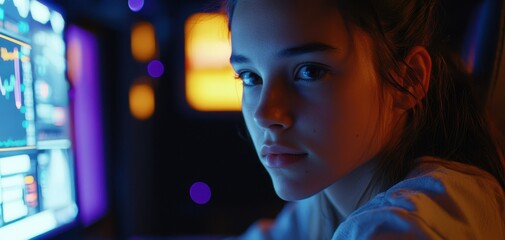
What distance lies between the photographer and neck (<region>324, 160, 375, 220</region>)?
776 millimetres

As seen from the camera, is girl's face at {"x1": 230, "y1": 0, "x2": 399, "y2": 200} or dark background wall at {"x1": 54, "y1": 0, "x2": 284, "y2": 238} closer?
girl's face at {"x1": 230, "y1": 0, "x2": 399, "y2": 200}

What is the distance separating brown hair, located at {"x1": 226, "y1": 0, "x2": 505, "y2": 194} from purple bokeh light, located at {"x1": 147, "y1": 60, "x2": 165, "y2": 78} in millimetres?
1176

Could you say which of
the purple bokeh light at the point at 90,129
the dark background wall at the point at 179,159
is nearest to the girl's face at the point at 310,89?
the purple bokeh light at the point at 90,129

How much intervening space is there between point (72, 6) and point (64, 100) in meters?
0.19

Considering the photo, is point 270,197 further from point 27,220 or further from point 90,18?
point 27,220

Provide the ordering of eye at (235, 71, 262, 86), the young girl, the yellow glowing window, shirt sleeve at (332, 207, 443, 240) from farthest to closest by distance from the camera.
Answer: 1. the yellow glowing window
2. eye at (235, 71, 262, 86)
3. the young girl
4. shirt sleeve at (332, 207, 443, 240)

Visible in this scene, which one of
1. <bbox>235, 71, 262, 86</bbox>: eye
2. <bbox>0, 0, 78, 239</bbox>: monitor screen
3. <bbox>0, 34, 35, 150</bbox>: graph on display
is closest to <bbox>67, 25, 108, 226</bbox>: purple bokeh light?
<bbox>0, 0, 78, 239</bbox>: monitor screen

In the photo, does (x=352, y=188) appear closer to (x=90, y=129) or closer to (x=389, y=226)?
(x=389, y=226)

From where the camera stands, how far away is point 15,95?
657 millimetres

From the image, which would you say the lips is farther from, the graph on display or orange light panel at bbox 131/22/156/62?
orange light panel at bbox 131/22/156/62

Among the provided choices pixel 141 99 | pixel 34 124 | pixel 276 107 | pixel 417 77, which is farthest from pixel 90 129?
pixel 141 99

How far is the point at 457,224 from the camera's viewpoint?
0.59 metres

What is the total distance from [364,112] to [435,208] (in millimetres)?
167

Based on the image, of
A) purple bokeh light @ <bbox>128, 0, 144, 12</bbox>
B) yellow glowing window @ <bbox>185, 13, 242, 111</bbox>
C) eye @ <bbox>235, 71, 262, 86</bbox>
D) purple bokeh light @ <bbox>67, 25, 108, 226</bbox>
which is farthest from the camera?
yellow glowing window @ <bbox>185, 13, 242, 111</bbox>
